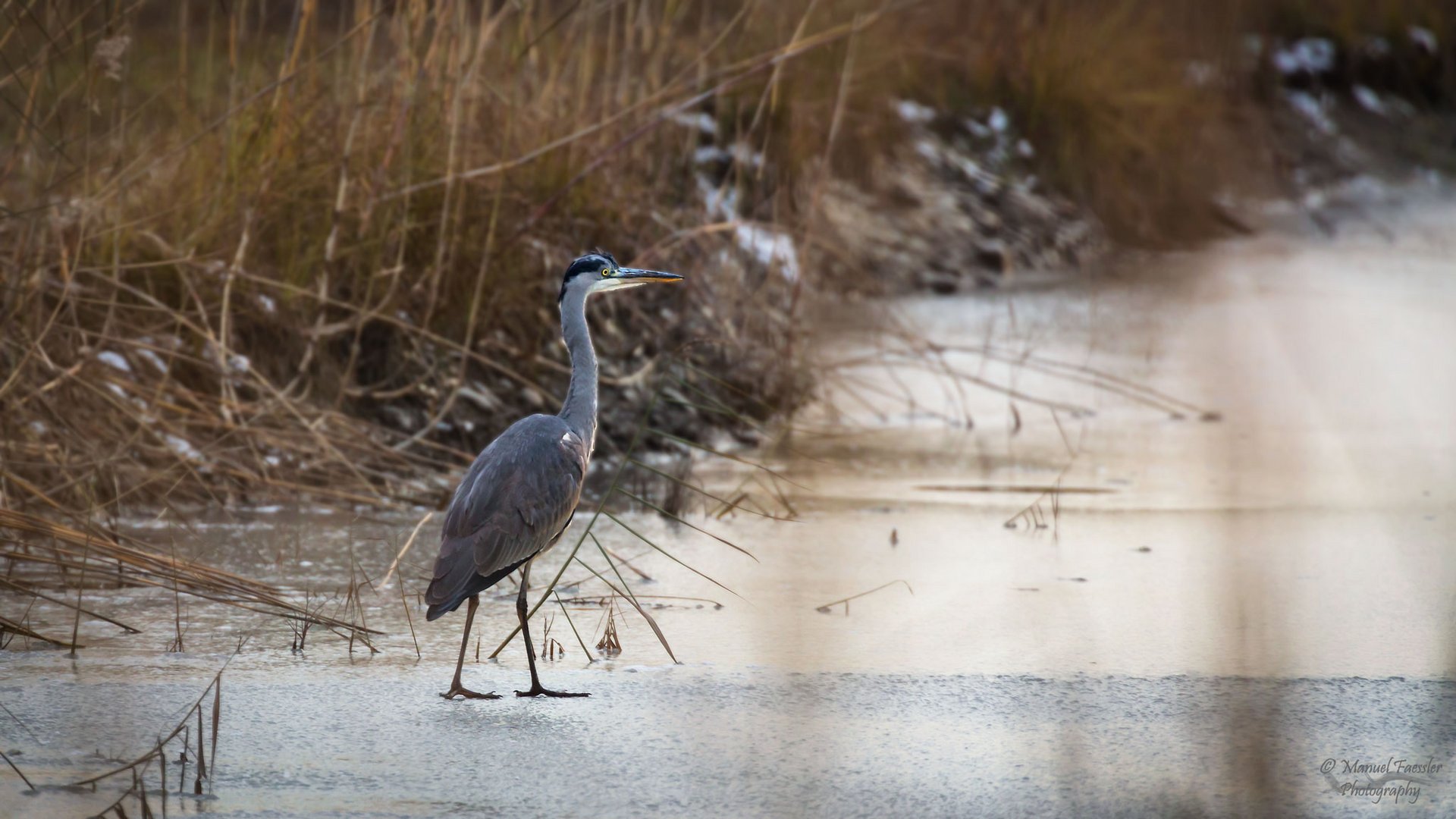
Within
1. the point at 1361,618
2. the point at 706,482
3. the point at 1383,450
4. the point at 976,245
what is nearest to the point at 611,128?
the point at 706,482

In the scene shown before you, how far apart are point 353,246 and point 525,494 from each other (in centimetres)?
218

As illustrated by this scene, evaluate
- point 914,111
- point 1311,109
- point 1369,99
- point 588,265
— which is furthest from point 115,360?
point 1369,99

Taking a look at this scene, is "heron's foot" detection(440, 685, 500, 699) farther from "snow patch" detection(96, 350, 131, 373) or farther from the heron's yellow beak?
"snow patch" detection(96, 350, 131, 373)

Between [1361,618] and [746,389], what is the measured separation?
289 cm

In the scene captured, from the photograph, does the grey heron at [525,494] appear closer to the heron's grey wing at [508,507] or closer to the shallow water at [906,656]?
the heron's grey wing at [508,507]

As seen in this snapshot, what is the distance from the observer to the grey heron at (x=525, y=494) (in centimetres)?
347

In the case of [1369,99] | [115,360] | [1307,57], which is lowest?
[115,360]

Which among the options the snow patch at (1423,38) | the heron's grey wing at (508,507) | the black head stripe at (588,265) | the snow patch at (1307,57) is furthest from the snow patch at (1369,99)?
the heron's grey wing at (508,507)

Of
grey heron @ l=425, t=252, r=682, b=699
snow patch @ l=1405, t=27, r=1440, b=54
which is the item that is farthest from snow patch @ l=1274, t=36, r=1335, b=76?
grey heron @ l=425, t=252, r=682, b=699

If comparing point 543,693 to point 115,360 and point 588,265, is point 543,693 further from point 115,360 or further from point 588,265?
point 115,360

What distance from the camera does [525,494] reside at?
3658mm

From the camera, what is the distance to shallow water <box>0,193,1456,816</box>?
2.91 meters

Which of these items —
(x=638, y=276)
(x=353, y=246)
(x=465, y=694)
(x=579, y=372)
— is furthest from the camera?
(x=353, y=246)

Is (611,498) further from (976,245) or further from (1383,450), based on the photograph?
(976,245)
